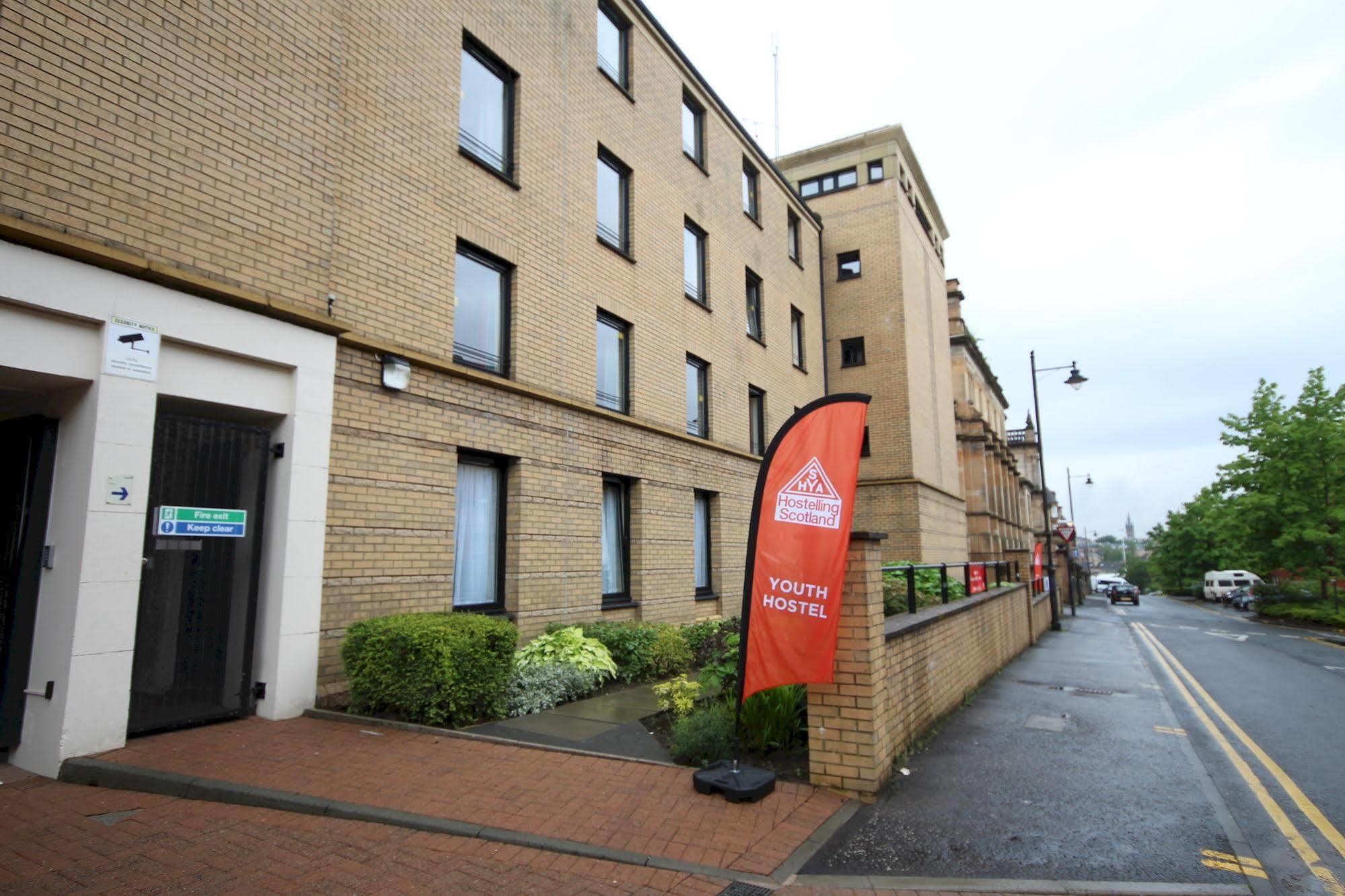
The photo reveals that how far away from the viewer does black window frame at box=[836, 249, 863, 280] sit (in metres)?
25.0

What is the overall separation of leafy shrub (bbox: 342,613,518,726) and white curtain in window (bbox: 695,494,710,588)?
26.6 feet

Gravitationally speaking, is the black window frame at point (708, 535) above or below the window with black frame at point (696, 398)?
below

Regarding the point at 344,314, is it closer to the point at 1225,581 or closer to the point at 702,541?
the point at 702,541

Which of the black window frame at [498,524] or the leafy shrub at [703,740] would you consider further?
the black window frame at [498,524]

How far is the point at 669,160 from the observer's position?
15164 mm

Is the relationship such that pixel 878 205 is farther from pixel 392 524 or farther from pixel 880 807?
pixel 880 807

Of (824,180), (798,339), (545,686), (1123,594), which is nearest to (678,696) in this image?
(545,686)

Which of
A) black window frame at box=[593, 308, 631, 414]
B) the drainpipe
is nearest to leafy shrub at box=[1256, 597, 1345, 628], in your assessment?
the drainpipe

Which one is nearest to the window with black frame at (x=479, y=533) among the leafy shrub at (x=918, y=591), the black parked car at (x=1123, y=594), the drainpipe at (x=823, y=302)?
the leafy shrub at (x=918, y=591)

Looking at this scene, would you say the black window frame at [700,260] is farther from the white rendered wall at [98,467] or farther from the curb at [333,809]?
the curb at [333,809]

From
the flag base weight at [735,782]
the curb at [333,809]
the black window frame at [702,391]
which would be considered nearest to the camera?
the curb at [333,809]

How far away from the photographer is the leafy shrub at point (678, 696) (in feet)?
22.9

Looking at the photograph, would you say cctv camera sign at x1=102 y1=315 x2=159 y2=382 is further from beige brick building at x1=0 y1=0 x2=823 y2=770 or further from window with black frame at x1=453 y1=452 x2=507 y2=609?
window with black frame at x1=453 y1=452 x2=507 y2=609

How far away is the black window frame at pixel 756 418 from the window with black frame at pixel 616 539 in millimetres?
5968
